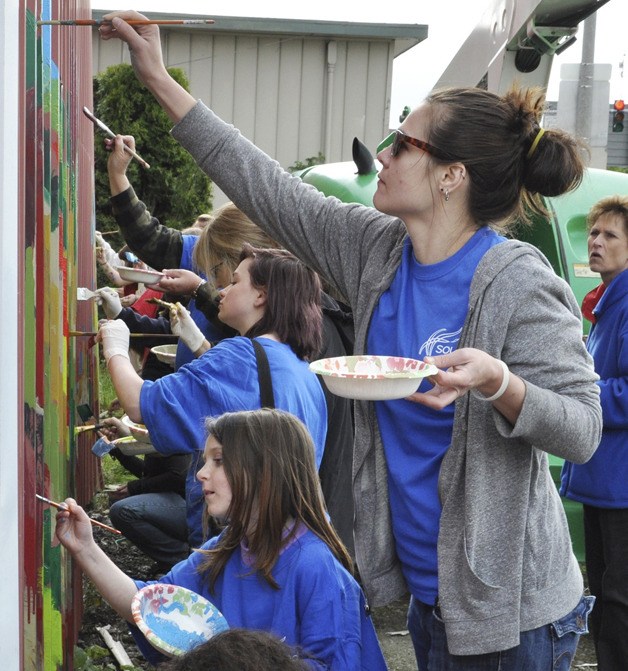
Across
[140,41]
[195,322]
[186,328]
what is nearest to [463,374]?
[140,41]

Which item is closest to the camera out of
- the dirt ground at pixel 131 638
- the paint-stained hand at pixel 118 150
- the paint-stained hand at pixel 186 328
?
the paint-stained hand at pixel 186 328

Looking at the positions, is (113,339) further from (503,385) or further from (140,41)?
(503,385)

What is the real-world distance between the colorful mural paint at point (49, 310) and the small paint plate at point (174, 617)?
0.84 feet

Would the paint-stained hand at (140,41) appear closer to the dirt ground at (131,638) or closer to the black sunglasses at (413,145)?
the black sunglasses at (413,145)

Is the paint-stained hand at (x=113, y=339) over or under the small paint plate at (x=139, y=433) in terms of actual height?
over

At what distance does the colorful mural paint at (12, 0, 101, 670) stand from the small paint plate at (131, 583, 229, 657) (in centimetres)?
26

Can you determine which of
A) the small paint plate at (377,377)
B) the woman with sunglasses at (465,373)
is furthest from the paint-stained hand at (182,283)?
the small paint plate at (377,377)

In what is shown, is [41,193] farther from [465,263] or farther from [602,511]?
[602,511]

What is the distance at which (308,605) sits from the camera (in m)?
2.36

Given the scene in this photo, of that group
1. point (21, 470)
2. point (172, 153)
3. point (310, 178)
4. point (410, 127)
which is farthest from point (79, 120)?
point (172, 153)

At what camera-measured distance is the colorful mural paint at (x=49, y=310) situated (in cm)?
228

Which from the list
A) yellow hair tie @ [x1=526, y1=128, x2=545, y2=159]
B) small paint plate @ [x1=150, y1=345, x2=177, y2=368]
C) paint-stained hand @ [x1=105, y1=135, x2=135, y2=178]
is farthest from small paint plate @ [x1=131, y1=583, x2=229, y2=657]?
paint-stained hand @ [x1=105, y1=135, x2=135, y2=178]

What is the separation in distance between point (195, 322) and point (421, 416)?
2.67m

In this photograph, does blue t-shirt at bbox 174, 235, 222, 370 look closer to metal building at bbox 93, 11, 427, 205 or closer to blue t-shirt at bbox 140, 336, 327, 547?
blue t-shirt at bbox 140, 336, 327, 547
